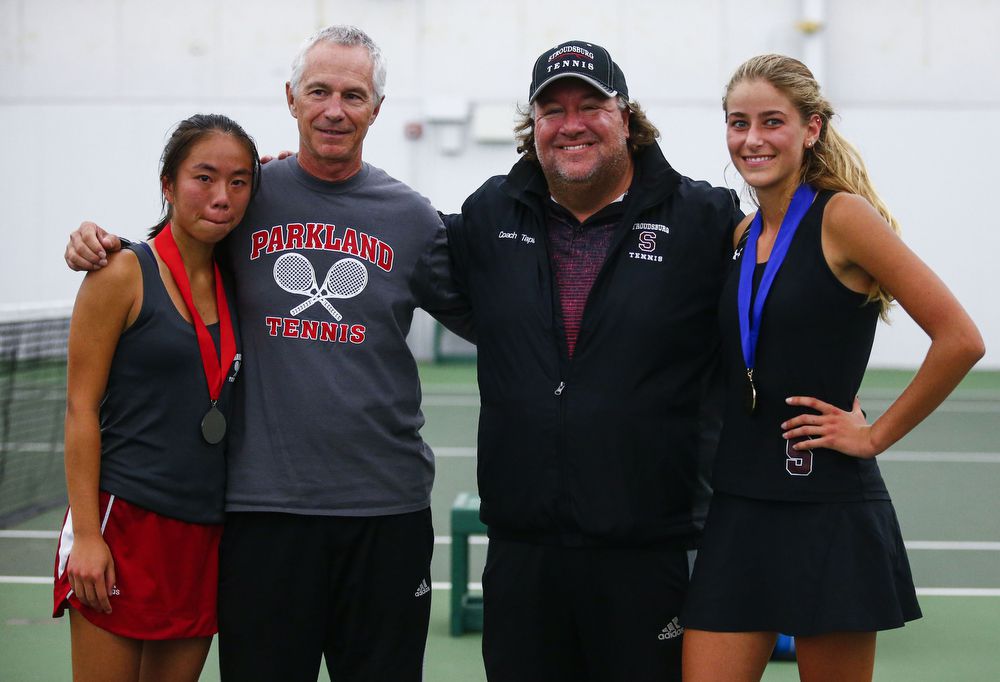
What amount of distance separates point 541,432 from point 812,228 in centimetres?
90

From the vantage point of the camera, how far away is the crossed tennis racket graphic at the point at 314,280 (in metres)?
3.23

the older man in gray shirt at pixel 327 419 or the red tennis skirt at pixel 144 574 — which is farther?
the older man in gray shirt at pixel 327 419

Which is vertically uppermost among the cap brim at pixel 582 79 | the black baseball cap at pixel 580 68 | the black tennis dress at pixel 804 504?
the black baseball cap at pixel 580 68

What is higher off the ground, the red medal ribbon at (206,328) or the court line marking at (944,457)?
the red medal ribbon at (206,328)

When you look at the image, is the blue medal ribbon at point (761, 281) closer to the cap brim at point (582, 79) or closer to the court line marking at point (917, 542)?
the cap brim at point (582, 79)

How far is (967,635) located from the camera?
5.41 meters

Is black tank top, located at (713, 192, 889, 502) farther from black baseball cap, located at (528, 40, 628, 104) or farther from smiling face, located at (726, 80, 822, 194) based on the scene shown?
black baseball cap, located at (528, 40, 628, 104)

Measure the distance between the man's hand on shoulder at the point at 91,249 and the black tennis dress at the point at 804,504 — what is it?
1.65 meters

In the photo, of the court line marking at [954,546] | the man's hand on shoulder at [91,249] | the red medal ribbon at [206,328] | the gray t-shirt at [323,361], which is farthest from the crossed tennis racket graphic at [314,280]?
the court line marking at [954,546]

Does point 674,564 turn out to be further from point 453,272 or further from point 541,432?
point 453,272

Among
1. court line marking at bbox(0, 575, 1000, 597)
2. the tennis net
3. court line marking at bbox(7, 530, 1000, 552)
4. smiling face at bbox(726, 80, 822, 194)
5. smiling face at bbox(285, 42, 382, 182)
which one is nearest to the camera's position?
smiling face at bbox(726, 80, 822, 194)

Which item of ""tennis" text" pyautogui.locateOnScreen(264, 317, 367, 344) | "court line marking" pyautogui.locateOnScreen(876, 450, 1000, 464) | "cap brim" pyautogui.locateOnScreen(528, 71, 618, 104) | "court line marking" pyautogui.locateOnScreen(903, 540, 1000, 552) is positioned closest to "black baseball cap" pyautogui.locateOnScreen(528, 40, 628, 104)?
"cap brim" pyautogui.locateOnScreen(528, 71, 618, 104)

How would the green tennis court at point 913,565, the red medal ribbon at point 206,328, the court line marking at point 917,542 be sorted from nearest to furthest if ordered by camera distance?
the red medal ribbon at point 206,328
the green tennis court at point 913,565
the court line marking at point 917,542

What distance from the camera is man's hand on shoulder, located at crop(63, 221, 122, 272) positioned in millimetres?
2996
